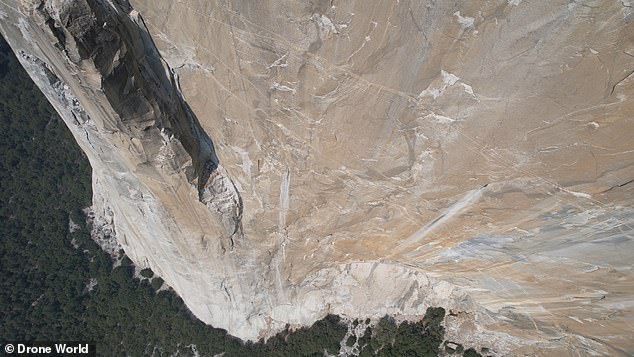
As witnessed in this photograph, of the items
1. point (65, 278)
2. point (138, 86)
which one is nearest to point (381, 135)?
point (138, 86)

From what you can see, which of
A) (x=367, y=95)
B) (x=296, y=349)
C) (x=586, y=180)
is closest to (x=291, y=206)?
(x=367, y=95)

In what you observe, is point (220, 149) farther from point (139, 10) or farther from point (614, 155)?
point (614, 155)

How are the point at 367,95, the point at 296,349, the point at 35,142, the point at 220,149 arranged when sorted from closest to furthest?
1. the point at 367,95
2. the point at 220,149
3. the point at 296,349
4. the point at 35,142

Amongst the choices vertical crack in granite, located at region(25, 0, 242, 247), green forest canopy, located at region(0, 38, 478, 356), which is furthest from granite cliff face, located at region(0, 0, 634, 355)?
green forest canopy, located at region(0, 38, 478, 356)

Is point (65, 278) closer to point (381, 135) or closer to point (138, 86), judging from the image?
point (138, 86)
